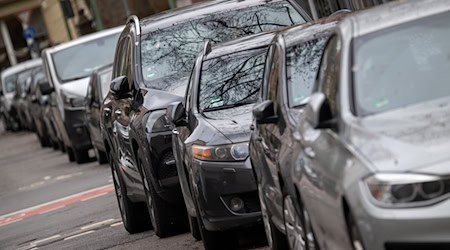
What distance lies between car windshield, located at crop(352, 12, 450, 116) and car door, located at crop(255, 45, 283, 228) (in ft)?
5.10

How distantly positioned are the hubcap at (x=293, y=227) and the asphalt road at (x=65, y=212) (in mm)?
2356

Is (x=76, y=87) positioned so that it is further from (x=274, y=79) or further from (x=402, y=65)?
(x=402, y=65)

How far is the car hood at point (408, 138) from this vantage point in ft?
25.2

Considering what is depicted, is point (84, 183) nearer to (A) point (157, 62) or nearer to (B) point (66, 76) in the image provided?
(B) point (66, 76)

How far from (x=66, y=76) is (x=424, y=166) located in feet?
71.6

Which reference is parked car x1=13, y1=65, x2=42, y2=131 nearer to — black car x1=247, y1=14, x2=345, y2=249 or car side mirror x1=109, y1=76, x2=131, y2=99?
car side mirror x1=109, y1=76, x2=131, y2=99

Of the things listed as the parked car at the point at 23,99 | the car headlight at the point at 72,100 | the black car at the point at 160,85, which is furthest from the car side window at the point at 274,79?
the parked car at the point at 23,99

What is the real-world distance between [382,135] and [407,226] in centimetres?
64

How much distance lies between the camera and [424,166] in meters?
7.64

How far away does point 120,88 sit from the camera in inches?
602

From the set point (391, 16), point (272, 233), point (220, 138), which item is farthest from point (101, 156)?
point (391, 16)

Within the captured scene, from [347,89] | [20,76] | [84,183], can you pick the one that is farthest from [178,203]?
[20,76]

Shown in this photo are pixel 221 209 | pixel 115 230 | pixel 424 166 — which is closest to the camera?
pixel 424 166

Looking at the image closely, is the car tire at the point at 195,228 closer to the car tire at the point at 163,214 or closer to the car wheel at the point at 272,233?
the car tire at the point at 163,214
